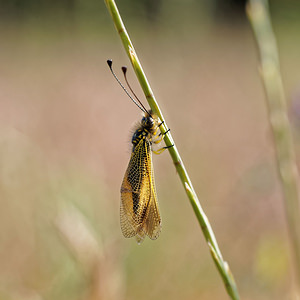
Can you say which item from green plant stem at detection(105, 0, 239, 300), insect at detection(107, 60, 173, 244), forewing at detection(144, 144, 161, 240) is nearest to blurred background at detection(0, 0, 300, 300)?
insect at detection(107, 60, 173, 244)

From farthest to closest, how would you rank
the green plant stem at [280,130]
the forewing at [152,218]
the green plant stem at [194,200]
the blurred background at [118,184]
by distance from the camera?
the blurred background at [118,184] → the forewing at [152,218] → the green plant stem at [280,130] → the green plant stem at [194,200]

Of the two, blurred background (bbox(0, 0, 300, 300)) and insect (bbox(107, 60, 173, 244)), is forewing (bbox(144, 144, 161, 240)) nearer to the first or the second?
insect (bbox(107, 60, 173, 244))

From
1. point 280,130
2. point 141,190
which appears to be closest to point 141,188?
point 141,190

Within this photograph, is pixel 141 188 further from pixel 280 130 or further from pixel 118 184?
pixel 118 184

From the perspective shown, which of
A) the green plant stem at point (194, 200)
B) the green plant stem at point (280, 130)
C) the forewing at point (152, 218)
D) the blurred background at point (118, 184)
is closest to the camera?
the green plant stem at point (194, 200)

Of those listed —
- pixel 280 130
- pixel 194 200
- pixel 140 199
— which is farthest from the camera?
pixel 140 199

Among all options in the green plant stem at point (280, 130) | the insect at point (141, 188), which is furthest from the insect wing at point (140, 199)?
the green plant stem at point (280, 130)

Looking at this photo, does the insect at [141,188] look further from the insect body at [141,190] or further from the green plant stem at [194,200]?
the green plant stem at [194,200]
